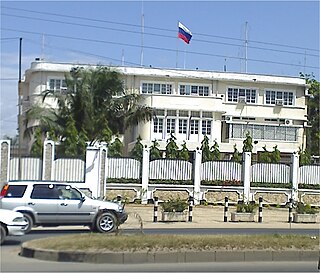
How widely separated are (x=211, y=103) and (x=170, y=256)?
149 ft

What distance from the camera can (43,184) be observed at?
21.6 metres

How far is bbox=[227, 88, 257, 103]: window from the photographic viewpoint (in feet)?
208

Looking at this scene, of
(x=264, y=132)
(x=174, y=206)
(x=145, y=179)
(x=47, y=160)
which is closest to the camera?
(x=174, y=206)

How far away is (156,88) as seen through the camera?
6169 cm

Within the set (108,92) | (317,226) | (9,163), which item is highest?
(108,92)

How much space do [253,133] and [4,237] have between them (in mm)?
45509

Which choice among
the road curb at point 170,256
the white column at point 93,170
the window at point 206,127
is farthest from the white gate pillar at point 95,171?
the window at point 206,127

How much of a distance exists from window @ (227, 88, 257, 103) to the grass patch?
47096 millimetres

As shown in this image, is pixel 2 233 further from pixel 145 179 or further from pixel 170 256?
pixel 145 179

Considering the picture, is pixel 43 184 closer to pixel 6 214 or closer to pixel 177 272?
pixel 6 214

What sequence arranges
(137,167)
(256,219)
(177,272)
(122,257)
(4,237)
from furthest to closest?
(137,167) → (256,219) → (4,237) → (122,257) → (177,272)

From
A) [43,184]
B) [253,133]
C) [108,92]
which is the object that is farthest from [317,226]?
[253,133]

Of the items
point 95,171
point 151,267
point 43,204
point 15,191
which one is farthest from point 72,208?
point 95,171

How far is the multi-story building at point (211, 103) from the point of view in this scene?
58500 millimetres
